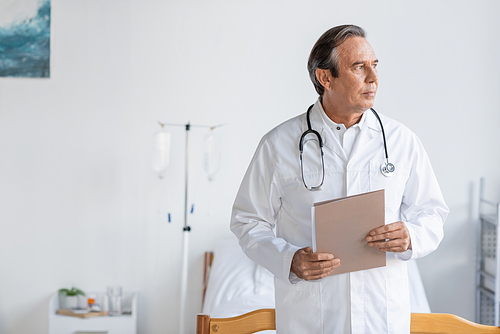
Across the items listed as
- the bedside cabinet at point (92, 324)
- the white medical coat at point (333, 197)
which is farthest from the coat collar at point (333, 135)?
the bedside cabinet at point (92, 324)

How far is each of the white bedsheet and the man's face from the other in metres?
1.22

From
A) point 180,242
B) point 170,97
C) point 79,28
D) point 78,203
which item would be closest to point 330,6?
point 170,97

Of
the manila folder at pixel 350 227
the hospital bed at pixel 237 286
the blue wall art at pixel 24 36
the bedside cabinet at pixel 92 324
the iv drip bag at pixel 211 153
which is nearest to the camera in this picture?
the manila folder at pixel 350 227

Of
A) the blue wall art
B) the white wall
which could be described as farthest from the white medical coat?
the blue wall art

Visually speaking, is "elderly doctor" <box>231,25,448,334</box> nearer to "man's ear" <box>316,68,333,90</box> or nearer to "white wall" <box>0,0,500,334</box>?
"man's ear" <box>316,68,333,90</box>

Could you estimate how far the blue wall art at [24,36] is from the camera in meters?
2.87

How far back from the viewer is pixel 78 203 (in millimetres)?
2904

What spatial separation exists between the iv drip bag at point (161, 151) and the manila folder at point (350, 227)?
174 centimetres

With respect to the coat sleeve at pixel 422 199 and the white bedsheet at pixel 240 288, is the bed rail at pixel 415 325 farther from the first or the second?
the white bedsheet at pixel 240 288

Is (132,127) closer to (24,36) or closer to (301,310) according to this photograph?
(24,36)

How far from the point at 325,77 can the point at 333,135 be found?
165 mm

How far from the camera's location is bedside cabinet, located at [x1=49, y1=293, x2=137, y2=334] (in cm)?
264

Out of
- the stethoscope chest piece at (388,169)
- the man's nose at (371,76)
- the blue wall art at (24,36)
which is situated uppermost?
the blue wall art at (24,36)

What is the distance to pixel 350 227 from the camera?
1.09 m
